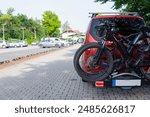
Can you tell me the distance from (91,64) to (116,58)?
58 cm

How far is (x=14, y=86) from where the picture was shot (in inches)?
374

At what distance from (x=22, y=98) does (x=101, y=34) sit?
7.65 feet

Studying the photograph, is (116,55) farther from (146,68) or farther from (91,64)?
(146,68)

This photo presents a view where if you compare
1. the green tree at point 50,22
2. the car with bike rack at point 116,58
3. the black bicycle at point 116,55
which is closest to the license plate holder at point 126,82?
the car with bike rack at point 116,58

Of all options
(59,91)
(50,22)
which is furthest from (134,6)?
(50,22)

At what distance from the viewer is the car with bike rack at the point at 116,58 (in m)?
7.21

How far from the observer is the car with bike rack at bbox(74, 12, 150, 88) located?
23.7 feet

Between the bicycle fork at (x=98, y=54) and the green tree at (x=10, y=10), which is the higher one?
the bicycle fork at (x=98, y=54)

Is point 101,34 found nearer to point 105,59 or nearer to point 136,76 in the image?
point 105,59

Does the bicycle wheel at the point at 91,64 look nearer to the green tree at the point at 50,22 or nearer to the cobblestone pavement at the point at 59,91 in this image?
the cobblestone pavement at the point at 59,91

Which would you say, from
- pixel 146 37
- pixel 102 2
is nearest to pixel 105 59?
pixel 146 37

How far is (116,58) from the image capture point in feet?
24.5

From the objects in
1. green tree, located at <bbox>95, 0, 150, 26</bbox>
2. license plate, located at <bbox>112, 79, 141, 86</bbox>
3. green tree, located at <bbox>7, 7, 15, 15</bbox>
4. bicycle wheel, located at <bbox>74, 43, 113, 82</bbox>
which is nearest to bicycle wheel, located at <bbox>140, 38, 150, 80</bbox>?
license plate, located at <bbox>112, 79, 141, 86</bbox>

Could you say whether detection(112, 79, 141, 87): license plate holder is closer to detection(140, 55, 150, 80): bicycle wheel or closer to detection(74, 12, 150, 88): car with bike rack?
detection(74, 12, 150, 88): car with bike rack
